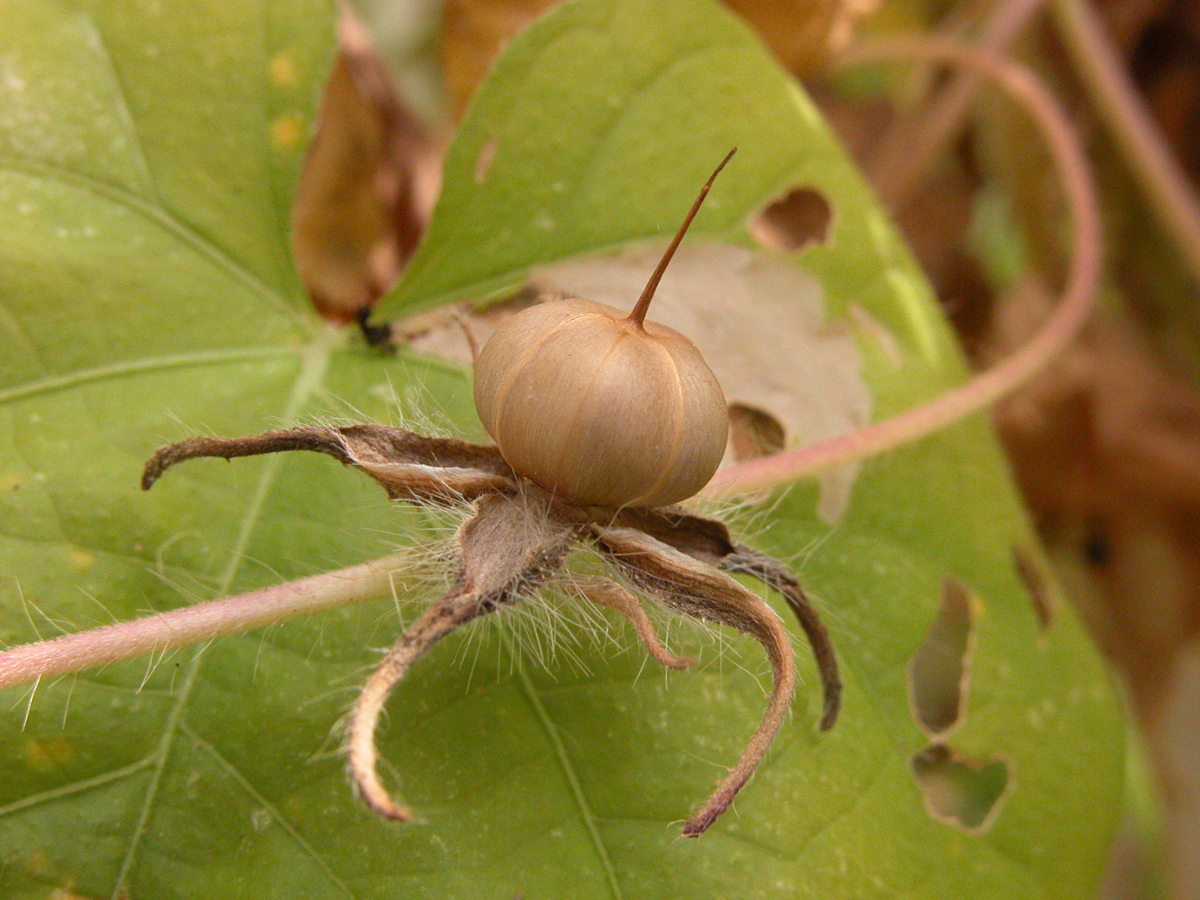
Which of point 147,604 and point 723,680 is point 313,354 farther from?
point 723,680

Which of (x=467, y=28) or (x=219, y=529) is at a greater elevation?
(x=467, y=28)

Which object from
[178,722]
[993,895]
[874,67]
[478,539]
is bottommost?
[178,722]

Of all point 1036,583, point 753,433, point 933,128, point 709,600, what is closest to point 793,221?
point 753,433

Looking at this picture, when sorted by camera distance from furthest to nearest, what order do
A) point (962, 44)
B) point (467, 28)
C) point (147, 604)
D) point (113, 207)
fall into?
point (962, 44) < point (467, 28) < point (113, 207) < point (147, 604)

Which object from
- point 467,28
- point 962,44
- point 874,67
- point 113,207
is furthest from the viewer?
point 874,67

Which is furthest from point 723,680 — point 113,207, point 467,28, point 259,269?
point 467,28

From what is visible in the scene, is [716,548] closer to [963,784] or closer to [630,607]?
[630,607]

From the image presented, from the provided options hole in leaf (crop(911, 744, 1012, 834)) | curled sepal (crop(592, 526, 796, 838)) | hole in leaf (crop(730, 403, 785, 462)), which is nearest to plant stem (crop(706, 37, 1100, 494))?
hole in leaf (crop(730, 403, 785, 462))
